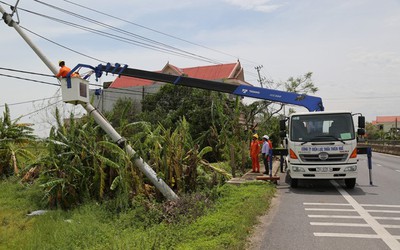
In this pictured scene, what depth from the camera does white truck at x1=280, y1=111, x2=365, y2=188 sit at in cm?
1066

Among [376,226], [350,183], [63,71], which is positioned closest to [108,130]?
[63,71]

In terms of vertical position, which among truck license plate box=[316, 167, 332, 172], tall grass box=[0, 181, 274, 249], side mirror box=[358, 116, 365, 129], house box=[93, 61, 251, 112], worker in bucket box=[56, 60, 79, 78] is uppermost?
house box=[93, 61, 251, 112]

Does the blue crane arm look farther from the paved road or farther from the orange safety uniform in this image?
the paved road

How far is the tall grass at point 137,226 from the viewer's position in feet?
20.8

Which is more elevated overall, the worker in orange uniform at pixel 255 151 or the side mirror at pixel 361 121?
the side mirror at pixel 361 121

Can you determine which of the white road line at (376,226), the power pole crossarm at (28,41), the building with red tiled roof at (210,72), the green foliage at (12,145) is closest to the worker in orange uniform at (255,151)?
the white road line at (376,226)

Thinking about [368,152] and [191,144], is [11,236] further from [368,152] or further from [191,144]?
[368,152]

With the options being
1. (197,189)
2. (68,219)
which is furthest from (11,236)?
(197,189)

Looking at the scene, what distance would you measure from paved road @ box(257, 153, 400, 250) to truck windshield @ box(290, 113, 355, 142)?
5.59 feet

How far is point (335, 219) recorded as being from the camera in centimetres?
758

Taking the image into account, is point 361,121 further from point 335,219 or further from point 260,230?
point 260,230

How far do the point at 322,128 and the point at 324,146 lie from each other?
628 mm

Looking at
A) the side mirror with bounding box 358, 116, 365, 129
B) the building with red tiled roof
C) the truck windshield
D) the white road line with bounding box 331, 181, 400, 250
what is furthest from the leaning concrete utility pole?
the building with red tiled roof

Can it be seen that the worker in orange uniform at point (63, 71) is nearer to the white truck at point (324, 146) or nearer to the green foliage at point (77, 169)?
the green foliage at point (77, 169)
